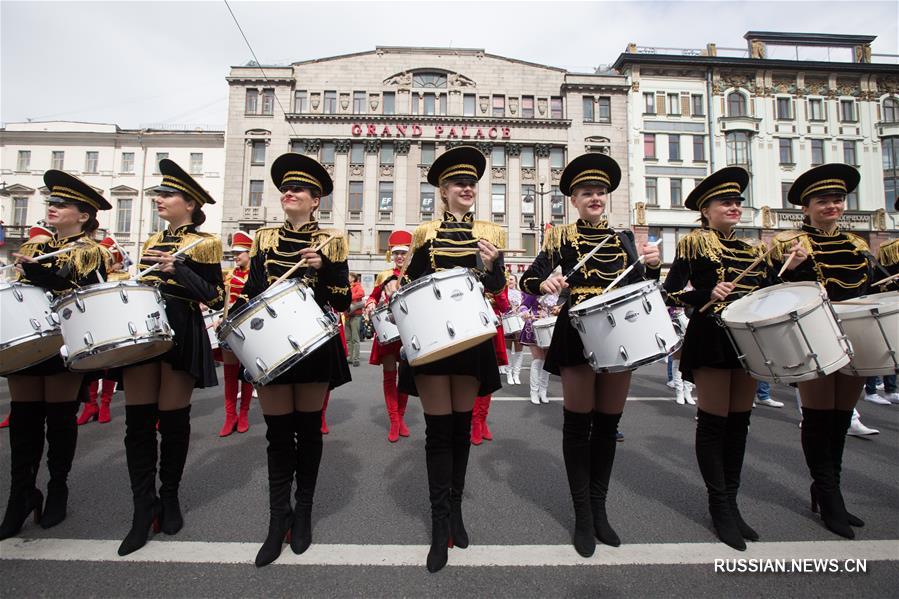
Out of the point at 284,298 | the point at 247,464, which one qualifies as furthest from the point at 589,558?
the point at 247,464

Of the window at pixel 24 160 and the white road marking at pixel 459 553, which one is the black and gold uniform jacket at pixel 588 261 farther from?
the window at pixel 24 160

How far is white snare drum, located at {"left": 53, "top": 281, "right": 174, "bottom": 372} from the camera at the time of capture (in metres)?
2.50

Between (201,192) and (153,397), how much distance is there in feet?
4.76

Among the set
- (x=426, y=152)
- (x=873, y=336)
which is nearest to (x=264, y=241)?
(x=873, y=336)

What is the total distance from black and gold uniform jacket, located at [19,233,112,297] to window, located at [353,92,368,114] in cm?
3451

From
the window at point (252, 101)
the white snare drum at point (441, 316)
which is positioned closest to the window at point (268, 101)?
the window at point (252, 101)

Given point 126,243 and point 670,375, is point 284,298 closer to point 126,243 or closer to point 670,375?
point 670,375

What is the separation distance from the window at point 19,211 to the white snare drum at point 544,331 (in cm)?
4623

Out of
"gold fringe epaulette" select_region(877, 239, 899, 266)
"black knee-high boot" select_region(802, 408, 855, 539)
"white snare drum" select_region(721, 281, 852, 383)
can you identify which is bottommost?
"black knee-high boot" select_region(802, 408, 855, 539)

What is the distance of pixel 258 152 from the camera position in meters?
33.6

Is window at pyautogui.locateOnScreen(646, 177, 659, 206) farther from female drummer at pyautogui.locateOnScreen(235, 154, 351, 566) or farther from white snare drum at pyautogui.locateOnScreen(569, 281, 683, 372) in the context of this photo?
female drummer at pyautogui.locateOnScreen(235, 154, 351, 566)

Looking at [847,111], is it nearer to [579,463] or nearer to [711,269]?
[711,269]

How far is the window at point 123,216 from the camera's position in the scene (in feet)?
→ 119

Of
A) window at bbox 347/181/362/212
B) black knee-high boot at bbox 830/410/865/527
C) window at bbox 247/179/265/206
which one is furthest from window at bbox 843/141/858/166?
window at bbox 247/179/265/206
